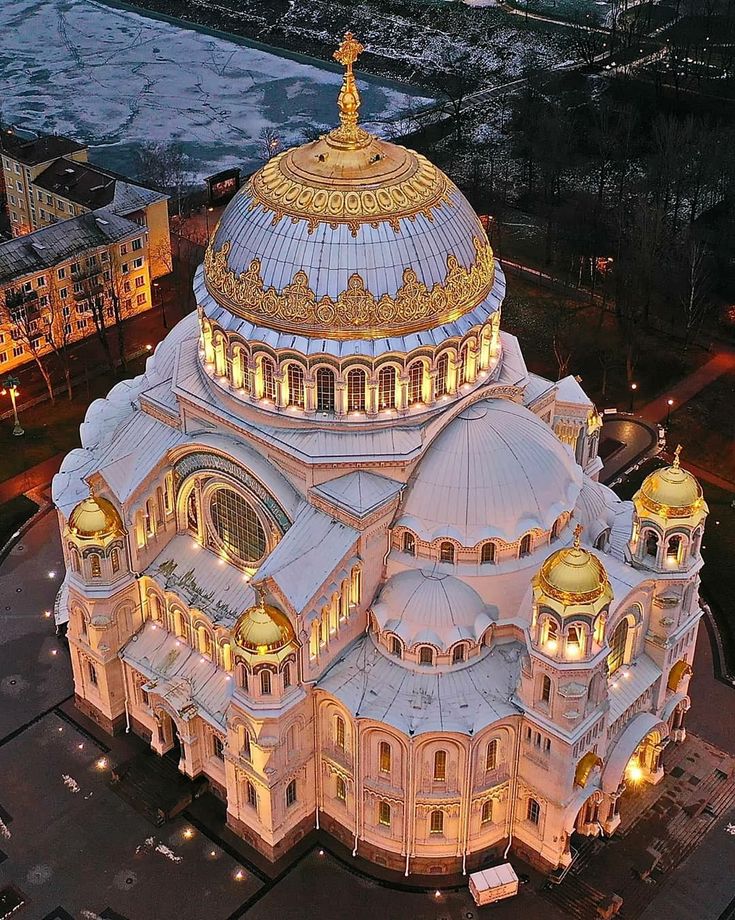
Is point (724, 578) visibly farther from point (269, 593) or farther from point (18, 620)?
point (18, 620)

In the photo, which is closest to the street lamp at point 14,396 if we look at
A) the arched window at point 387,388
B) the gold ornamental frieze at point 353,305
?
the gold ornamental frieze at point 353,305

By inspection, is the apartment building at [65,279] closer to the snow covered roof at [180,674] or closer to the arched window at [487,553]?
the snow covered roof at [180,674]

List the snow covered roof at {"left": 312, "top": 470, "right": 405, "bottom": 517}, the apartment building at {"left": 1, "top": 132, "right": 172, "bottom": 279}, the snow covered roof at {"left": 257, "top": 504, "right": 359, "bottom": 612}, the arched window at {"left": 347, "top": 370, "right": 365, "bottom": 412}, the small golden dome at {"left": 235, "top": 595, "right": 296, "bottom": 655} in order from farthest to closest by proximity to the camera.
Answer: the apartment building at {"left": 1, "top": 132, "right": 172, "bottom": 279}, the arched window at {"left": 347, "top": 370, "right": 365, "bottom": 412}, the snow covered roof at {"left": 312, "top": 470, "right": 405, "bottom": 517}, the snow covered roof at {"left": 257, "top": 504, "right": 359, "bottom": 612}, the small golden dome at {"left": 235, "top": 595, "right": 296, "bottom": 655}

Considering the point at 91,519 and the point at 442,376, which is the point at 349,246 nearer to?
the point at 442,376

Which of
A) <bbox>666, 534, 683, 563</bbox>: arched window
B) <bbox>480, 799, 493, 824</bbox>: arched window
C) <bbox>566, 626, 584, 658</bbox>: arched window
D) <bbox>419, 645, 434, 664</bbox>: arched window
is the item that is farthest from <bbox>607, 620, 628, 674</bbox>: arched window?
<bbox>419, 645, 434, 664</bbox>: arched window

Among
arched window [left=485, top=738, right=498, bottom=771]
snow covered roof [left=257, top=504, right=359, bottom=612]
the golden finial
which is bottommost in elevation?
arched window [left=485, top=738, right=498, bottom=771]

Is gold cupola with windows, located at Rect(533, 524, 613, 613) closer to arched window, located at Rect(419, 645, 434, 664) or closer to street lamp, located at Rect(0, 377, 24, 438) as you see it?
arched window, located at Rect(419, 645, 434, 664)
